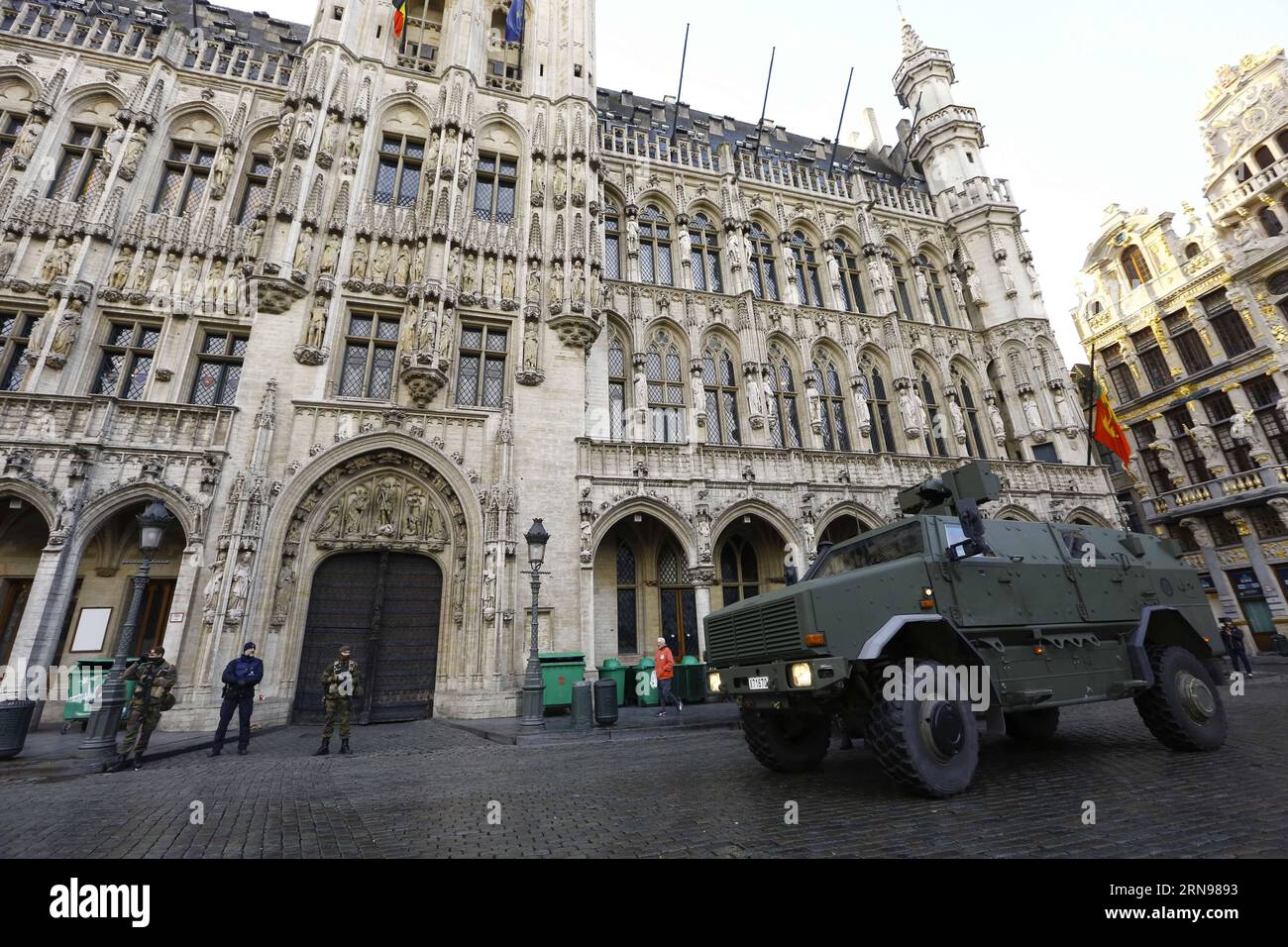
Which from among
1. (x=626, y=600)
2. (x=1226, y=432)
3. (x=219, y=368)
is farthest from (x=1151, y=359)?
(x=219, y=368)

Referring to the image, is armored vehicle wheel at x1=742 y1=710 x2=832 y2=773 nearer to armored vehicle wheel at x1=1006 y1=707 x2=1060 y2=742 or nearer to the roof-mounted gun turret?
the roof-mounted gun turret

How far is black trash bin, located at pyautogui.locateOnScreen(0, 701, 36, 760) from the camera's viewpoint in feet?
26.5

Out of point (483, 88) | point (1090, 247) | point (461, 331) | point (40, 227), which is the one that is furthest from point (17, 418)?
point (1090, 247)

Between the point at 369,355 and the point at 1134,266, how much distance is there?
3705 centimetres

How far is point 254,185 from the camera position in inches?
691

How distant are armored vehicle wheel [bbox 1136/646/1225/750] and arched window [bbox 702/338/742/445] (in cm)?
1244

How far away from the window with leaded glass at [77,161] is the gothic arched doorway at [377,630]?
1358 cm

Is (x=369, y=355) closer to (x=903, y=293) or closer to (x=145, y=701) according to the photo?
(x=145, y=701)

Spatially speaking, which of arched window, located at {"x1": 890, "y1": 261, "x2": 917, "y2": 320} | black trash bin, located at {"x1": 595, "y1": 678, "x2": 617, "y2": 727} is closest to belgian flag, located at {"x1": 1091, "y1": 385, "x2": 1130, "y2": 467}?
arched window, located at {"x1": 890, "y1": 261, "x2": 917, "y2": 320}

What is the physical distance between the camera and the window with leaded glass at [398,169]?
55.0 feet

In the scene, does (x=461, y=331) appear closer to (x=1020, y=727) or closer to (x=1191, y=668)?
(x=1020, y=727)

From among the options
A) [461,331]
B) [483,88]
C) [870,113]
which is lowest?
[461,331]
